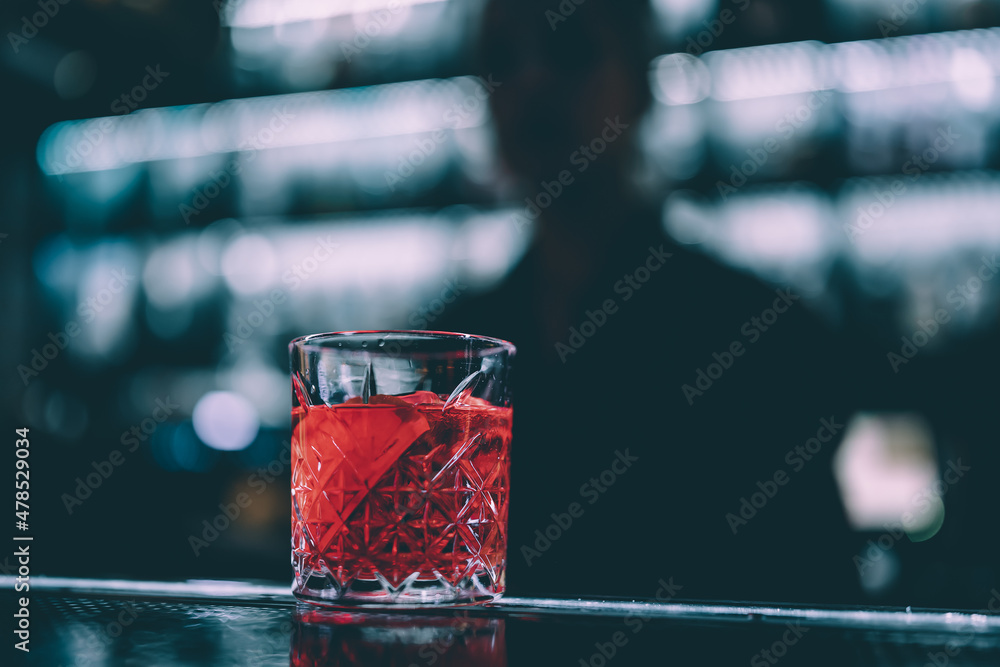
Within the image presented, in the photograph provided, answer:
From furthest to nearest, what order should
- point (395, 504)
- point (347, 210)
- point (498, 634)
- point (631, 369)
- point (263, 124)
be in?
point (263, 124) → point (347, 210) → point (631, 369) → point (395, 504) → point (498, 634)

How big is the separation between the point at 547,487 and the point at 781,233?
1467 millimetres

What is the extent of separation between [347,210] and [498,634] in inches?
121

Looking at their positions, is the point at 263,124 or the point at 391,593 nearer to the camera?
the point at 391,593

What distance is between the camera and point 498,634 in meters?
0.44

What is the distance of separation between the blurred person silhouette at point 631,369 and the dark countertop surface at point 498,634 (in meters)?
1.25

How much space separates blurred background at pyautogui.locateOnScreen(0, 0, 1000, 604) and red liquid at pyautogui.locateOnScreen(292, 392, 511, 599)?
213 centimetres

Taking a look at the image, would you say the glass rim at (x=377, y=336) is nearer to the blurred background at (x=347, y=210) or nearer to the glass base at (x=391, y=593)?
the glass base at (x=391, y=593)

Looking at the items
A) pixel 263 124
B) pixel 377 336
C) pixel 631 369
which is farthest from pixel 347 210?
pixel 377 336

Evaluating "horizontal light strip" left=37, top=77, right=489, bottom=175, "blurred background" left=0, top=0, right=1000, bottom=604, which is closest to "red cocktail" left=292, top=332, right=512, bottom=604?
"blurred background" left=0, top=0, right=1000, bottom=604

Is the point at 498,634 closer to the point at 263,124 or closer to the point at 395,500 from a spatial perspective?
the point at 395,500

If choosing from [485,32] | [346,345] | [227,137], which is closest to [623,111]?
[485,32]

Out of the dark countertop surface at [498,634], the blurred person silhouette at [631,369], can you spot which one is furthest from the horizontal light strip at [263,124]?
the dark countertop surface at [498,634]

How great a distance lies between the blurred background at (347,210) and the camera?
9.21 feet

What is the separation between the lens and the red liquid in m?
0.54
